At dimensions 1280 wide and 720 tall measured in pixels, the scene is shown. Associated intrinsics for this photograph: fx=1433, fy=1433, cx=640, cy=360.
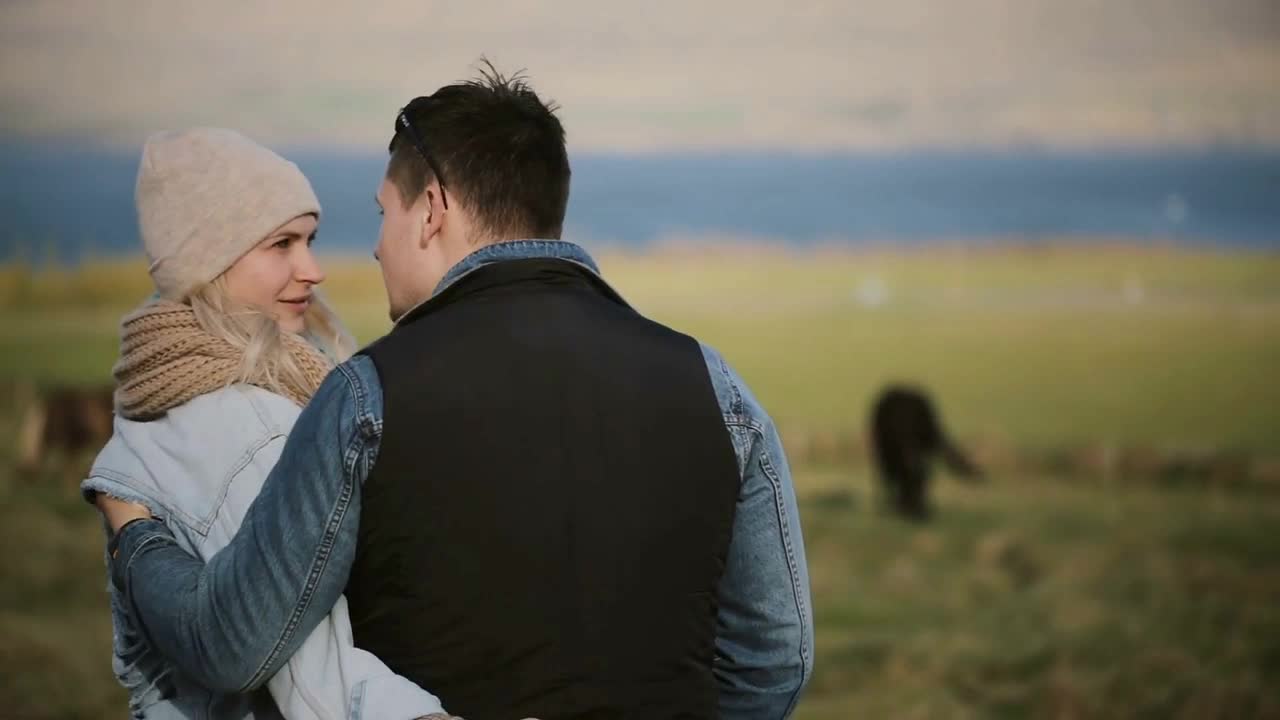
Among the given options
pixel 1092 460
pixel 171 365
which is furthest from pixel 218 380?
pixel 1092 460

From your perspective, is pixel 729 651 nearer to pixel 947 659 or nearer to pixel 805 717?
pixel 805 717

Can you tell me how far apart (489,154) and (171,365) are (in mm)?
458

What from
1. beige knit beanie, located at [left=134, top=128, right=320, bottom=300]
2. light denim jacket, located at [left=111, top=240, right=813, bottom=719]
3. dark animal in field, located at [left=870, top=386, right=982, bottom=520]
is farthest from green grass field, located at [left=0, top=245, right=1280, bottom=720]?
light denim jacket, located at [left=111, top=240, right=813, bottom=719]

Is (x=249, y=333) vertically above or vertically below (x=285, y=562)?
above

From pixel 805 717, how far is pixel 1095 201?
17.2 ft

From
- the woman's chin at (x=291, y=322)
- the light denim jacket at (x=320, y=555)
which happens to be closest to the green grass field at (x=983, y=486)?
the woman's chin at (x=291, y=322)

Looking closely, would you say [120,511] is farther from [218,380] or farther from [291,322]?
[291,322]

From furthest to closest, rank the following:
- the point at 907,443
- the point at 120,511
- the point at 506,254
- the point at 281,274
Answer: the point at 907,443 < the point at 281,274 < the point at 120,511 < the point at 506,254

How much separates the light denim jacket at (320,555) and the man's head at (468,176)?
0.10 ft

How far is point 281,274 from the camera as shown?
177cm

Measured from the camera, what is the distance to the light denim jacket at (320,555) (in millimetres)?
1314

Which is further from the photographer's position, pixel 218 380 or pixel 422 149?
pixel 218 380

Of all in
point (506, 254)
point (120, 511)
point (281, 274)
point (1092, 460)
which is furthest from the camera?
point (1092, 460)

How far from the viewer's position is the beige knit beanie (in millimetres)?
1695
